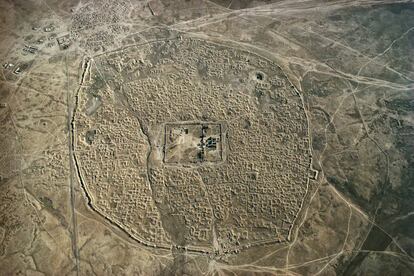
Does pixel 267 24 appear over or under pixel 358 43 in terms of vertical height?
over

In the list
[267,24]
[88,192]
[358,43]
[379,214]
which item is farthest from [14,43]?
[379,214]

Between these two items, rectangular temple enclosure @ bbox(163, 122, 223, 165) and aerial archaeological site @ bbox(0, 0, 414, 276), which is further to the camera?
rectangular temple enclosure @ bbox(163, 122, 223, 165)

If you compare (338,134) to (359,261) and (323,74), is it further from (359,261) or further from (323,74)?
(359,261)

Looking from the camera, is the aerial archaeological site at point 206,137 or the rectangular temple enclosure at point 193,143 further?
the rectangular temple enclosure at point 193,143
